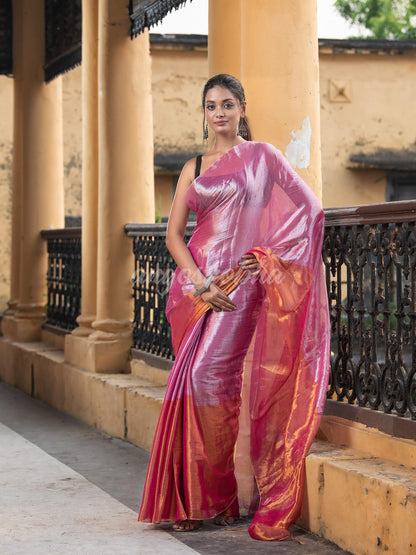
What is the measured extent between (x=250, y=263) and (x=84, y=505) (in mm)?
1532

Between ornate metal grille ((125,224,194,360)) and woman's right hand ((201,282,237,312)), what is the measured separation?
2.34 m

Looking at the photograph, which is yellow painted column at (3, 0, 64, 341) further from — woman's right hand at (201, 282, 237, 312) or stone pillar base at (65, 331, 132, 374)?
woman's right hand at (201, 282, 237, 312)

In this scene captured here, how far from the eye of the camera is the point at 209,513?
14.9ft

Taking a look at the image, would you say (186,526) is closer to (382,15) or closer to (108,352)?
(108,352)

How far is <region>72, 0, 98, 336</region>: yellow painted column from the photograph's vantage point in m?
8.23

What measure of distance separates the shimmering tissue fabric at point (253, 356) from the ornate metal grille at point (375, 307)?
0.82ft

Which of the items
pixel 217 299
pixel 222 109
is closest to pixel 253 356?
pixel 217 299

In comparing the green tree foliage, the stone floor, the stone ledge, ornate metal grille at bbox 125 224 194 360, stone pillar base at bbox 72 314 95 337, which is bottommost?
the stone floor

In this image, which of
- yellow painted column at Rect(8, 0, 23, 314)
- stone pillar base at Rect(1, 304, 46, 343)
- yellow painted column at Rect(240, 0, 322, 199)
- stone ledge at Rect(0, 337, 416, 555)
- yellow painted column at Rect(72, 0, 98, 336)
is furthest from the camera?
yellow painted column at Rect(8, 0, 23, 314)

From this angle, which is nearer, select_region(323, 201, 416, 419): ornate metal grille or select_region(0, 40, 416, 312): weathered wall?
select_region(323, 201, 416, 419): ornate metal grille

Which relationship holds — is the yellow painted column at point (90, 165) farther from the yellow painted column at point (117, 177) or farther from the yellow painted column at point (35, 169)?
the yellow painted column at point (35, 169)

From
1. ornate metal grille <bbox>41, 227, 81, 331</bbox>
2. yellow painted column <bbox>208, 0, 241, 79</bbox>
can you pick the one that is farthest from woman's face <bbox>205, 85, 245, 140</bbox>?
ornate metal grille <bbox>41, 227, 81, 331</bbox>

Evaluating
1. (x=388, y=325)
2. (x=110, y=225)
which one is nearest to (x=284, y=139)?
(x=388, y=325)

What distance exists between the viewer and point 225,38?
5480 mm
